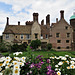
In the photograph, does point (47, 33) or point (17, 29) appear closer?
point (17, 29)

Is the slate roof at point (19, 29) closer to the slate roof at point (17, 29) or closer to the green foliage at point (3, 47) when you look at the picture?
the slate roof at point (17, 29)

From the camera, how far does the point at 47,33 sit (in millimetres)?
30672

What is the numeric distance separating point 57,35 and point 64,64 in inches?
1058

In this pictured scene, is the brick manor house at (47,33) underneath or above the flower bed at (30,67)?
above

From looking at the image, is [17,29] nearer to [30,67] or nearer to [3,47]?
[3,47]

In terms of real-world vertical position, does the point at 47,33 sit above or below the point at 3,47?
above

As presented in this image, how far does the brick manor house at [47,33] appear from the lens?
29.0 metres

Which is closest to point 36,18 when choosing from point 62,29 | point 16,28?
point 16,28

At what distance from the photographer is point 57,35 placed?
99.2 ft

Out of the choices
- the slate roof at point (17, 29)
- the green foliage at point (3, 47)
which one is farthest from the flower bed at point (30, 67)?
the slate roof at point (17, 29)

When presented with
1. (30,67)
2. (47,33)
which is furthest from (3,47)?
(30,67)

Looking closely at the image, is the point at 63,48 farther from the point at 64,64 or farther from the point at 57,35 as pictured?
the point at 64,64

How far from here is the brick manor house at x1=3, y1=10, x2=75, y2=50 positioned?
29031mm

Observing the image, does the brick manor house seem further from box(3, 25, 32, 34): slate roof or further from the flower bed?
the flower bed
